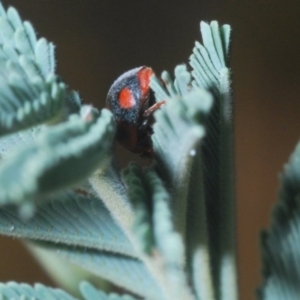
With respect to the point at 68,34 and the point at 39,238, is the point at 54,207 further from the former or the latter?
the point at 68,34

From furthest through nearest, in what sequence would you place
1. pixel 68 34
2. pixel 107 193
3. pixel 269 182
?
pixel 269 182
pixel 68 34
pixel 107 193

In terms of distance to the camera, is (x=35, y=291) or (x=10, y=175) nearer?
(x=10, y=175)

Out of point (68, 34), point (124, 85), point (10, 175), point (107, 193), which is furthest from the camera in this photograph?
point (68, 34)

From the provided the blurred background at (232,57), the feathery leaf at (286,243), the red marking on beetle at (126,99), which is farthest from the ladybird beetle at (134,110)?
the blurred background at (232,57)

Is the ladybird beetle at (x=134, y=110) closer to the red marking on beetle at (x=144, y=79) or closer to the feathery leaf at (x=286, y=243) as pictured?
the red marking on beetle at (x=144, y=79)

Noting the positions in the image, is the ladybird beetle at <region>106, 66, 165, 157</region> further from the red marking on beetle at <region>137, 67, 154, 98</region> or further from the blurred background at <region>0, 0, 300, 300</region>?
the blurred background at <region>0, 0, 300, 300</region>

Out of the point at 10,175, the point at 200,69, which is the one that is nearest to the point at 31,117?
the point at 10,175
